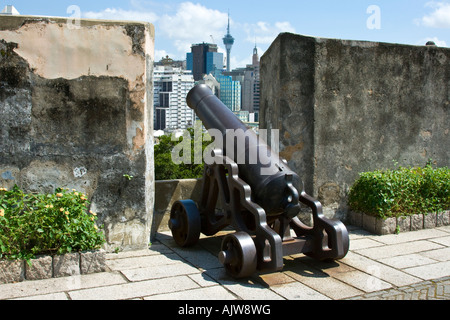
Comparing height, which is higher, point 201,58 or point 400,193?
point 201,58

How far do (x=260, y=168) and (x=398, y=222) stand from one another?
6.92 ft

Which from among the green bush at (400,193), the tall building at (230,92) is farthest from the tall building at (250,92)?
the green bush at (400,193)

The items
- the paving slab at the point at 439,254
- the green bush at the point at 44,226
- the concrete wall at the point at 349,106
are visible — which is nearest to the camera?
the green bush at the point at 44,226

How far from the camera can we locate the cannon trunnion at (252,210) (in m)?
3.93

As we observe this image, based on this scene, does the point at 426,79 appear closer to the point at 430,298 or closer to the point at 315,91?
the point at 315,91

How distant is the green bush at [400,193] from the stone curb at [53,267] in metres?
3.01

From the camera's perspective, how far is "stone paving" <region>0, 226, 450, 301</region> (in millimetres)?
3592

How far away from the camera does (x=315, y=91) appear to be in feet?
18.5

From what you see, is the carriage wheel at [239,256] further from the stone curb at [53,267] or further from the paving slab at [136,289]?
the stone curb at [53,267]

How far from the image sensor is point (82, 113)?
4.59 m

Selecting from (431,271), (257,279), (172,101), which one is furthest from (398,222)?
(172,101)

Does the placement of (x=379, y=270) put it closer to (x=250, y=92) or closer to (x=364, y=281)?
(x=364, y=281)
